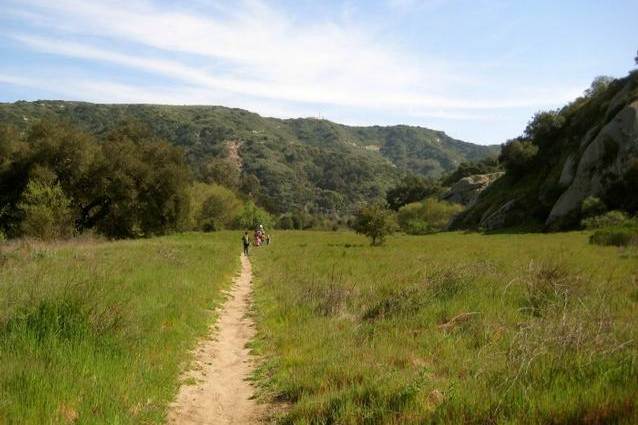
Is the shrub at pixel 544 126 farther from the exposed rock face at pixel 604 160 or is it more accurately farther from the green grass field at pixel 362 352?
the green grass field at pixel 362 352

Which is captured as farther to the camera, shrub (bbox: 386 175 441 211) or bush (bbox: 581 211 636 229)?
shrub (bbox: 386 175 441 211)

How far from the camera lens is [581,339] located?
6.12 meters

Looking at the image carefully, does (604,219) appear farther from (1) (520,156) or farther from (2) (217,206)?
(2) (217,206)

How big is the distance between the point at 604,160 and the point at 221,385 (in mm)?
56177

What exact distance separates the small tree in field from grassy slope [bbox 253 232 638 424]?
26.2 m

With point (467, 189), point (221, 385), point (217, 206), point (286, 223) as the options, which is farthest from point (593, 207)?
point (286, 223)

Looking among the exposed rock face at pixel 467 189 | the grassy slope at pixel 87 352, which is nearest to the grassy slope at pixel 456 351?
the grassy slope at pixel 87 352

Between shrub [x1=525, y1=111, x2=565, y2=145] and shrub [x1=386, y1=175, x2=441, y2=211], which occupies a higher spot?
shrub [x1=525, y1=111, x2=565, y2=145]

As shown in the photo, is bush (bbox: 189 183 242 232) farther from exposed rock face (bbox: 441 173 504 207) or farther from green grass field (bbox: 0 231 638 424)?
green grass field (bbox: 0 231 638 424)

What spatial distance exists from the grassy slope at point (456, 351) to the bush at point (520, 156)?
6570 cm

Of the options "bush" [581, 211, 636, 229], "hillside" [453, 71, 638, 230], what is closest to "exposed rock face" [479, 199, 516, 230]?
"hillside" [453, 71, 638, 230]

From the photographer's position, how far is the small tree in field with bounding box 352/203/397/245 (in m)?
40.6

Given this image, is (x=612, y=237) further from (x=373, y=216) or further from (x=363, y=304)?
(x=363, y=304)

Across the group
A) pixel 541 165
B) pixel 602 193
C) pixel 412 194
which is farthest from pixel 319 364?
pixel 412 194
